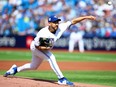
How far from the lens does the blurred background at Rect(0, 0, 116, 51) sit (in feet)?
74.7

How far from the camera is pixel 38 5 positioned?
23047 millimetres

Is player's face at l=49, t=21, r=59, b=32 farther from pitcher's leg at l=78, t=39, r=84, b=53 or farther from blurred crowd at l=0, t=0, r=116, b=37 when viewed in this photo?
pitcher's leg at l=78, t=39, r=84, b=53

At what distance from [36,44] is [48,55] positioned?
368mm

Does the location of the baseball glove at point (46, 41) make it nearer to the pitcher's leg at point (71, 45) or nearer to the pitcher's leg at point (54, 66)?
the pitcher's leg at point (54, 66)

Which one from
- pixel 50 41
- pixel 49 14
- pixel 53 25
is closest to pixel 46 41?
pixel 50 41

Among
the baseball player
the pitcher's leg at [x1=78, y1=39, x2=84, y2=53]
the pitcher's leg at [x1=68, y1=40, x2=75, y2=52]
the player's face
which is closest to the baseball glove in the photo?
the baseball player

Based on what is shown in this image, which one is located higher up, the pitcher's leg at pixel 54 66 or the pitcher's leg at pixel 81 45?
the pitcher's leg at pixel 54 66

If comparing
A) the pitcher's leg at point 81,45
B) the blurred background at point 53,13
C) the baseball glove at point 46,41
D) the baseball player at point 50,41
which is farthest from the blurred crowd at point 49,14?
the baseball glove at point 46,41

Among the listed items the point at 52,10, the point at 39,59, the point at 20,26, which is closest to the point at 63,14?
the point at 52,10

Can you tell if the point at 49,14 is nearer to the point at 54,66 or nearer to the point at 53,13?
the point at 53,13

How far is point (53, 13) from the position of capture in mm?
23016

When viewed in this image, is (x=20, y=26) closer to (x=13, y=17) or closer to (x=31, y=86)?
(x=13, y=17)

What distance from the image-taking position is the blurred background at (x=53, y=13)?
2277cm

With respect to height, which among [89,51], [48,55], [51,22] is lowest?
[89,51]
